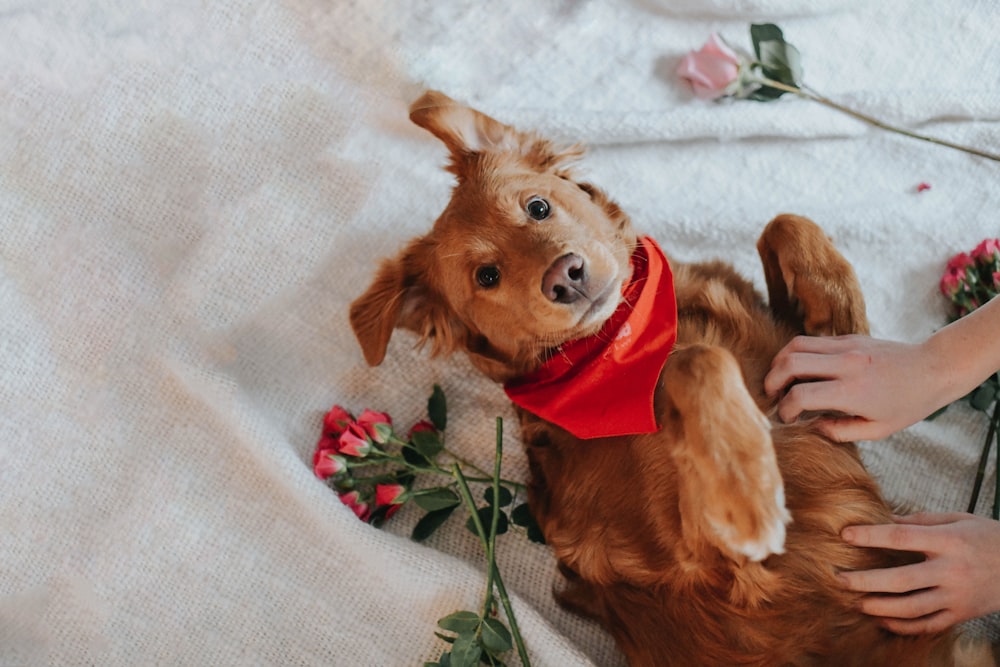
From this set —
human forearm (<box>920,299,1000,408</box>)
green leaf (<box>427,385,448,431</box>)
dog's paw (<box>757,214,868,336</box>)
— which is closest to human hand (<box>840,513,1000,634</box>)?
human forearm (<box>920,299,1000,408</box>)

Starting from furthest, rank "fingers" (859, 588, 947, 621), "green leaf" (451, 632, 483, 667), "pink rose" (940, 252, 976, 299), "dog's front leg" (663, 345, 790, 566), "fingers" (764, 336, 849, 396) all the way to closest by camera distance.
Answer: "pink rose" (940, 252, 976, 299) → "green leaf" (451, 632, 483, 667) → "fingers" (764, 336, 849, 396) → "fingers" (859, 588, 947, 621) → "dog's front leg" (663, 345, 790, 566)

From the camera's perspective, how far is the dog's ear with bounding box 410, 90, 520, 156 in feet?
7.85

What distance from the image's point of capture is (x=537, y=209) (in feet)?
7.50

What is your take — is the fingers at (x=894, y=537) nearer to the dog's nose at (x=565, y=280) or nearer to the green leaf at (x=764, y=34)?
the dog's nose at (x=565, y=280)

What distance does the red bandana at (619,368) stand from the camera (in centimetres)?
210

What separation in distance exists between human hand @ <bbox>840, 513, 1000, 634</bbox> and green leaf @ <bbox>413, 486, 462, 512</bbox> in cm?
112

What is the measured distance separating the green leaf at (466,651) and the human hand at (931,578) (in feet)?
3.27

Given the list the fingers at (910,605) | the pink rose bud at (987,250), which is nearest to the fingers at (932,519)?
the fingers at (910,605)

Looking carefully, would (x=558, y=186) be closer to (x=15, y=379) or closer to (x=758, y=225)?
(x=758, y=225)

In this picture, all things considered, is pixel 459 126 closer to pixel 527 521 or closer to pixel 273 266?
pixel 273 266

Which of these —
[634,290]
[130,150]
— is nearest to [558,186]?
[634,290]

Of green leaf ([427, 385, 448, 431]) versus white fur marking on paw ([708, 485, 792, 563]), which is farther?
green leaf ([427, 385, 448, 431])

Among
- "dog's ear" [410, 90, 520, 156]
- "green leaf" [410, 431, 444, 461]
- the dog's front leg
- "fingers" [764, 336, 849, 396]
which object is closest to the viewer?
the dog's front leg

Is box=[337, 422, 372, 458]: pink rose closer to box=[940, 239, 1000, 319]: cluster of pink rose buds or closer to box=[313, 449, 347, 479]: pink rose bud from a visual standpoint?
box=[313, 449, 347, 479]: pink rose bud
